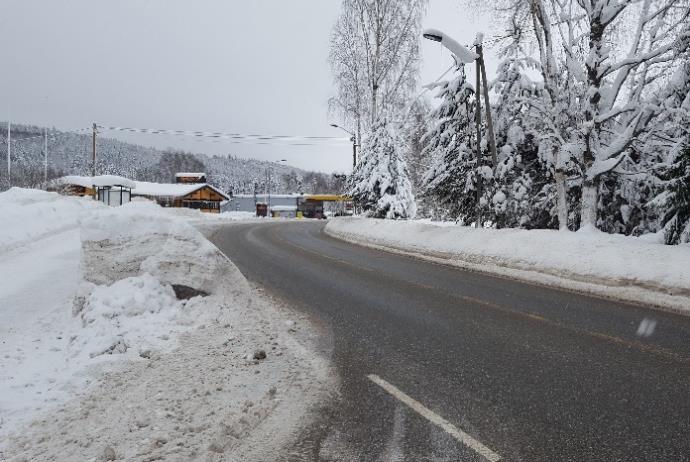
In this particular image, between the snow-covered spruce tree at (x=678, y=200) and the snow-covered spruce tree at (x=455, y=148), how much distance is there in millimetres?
7855

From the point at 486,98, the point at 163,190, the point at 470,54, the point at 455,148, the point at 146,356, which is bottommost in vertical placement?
the point at 146,356

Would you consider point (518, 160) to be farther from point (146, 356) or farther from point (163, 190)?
point (163, 190)

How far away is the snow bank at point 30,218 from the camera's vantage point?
13.5 metres

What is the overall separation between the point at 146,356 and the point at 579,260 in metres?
9.22

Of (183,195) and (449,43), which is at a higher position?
(449,43)

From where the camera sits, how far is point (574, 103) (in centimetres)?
1229

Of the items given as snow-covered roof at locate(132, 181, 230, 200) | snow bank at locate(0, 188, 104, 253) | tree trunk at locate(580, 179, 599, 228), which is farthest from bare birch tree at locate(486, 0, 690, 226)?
snow-covered roof at locate(132, 181, 230, 200)

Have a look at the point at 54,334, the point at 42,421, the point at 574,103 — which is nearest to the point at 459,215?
the point at 574,103

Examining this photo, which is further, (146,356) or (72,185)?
(72,185)

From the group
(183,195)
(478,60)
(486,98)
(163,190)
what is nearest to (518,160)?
(486,98)

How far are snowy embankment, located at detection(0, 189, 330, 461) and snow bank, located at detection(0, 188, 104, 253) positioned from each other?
534 cm

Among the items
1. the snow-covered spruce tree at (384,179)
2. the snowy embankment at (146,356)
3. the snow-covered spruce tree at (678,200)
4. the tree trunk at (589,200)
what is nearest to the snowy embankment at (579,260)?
the snow-covered spruce tree at (678,200)

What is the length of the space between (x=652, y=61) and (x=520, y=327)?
927cm

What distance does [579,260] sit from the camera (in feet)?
32.3
